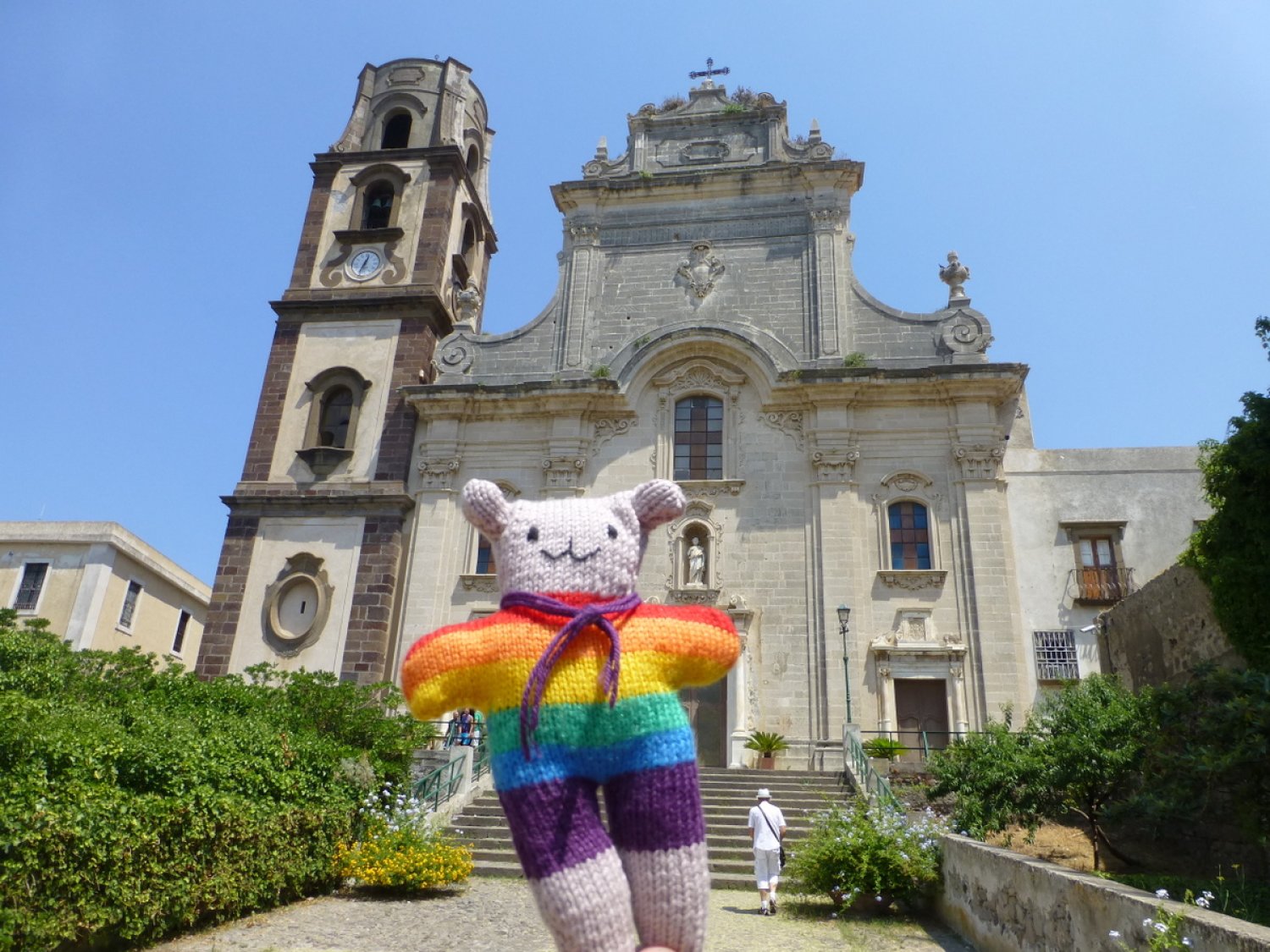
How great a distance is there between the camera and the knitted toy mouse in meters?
A: 2.95

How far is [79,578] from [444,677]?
25.4m

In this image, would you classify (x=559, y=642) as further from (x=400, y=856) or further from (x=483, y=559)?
(x=483, y=559)

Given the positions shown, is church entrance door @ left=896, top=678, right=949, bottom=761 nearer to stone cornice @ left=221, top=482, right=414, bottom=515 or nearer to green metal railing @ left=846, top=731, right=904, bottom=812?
green metal railing @ left=846, top=731, right=904, bottom=812

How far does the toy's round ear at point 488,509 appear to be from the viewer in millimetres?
3607

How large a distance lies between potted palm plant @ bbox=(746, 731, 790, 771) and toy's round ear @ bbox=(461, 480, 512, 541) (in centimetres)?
1311

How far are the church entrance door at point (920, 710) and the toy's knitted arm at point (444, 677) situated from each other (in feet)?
48.7

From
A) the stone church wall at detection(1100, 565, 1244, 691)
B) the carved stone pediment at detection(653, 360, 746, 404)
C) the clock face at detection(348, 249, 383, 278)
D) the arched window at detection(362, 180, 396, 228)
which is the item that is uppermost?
the arched window at detection(362, 180, 396, 228)

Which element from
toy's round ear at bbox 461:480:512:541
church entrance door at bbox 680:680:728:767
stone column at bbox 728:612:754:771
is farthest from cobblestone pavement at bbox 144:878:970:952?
church entrance door at bbox 680:680:728:767

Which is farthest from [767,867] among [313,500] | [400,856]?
[313,500]

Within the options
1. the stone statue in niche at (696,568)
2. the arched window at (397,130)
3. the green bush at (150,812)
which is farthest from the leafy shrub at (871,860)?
the arched window at (397,130)

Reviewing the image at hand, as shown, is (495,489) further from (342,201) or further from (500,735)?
(342,201)

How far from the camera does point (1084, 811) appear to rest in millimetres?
9805

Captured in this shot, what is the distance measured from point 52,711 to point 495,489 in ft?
22.9

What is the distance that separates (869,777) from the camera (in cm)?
1270
